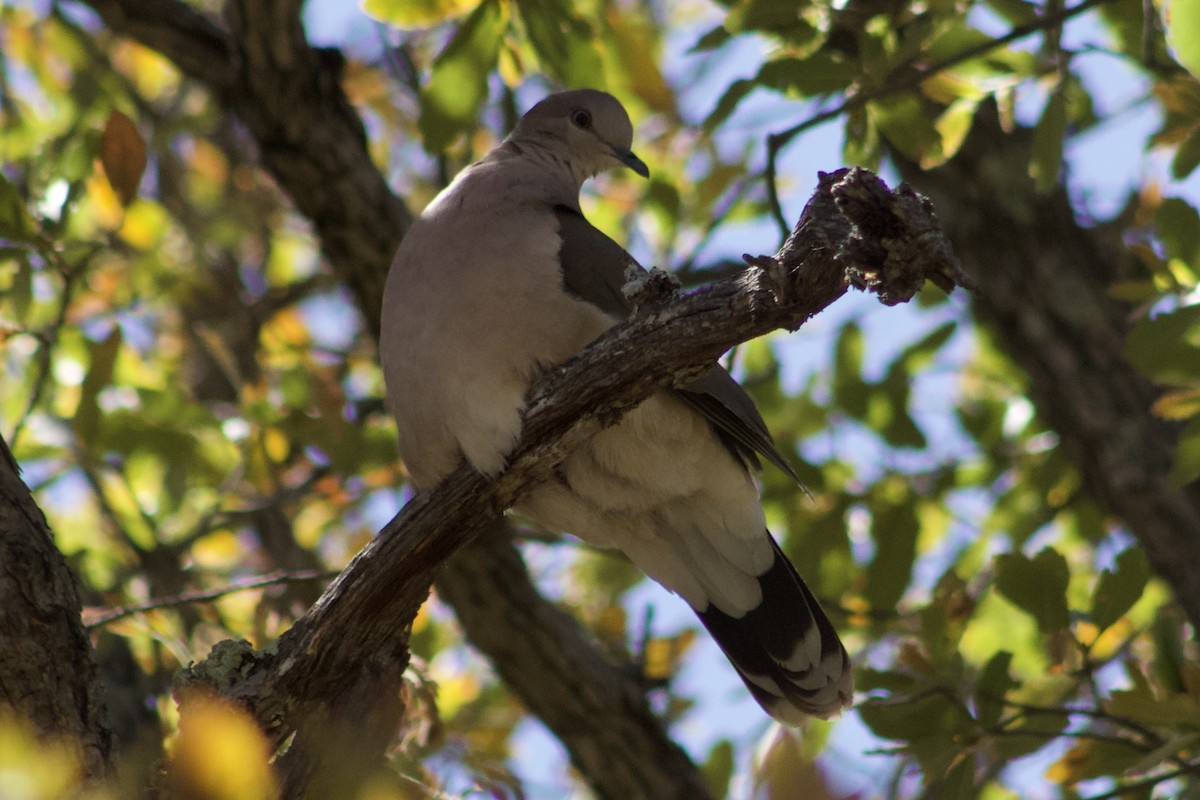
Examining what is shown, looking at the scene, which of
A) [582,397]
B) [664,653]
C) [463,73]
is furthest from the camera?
[664,653]

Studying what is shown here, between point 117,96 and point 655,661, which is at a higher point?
point 117,96

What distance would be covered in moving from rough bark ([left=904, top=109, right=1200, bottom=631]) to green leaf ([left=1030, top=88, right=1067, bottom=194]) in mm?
971

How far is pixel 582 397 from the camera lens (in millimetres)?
2645

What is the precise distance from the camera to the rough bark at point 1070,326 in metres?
4.47

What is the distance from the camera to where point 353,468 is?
439 centimetres

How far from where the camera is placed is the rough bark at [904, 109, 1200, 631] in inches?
176

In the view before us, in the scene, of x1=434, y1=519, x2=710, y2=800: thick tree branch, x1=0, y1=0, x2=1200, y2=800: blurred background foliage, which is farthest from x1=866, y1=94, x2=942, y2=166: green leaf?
x1=434, y1=519, x2=710, y2=800: thick tree branch

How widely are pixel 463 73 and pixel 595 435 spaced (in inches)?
47.6

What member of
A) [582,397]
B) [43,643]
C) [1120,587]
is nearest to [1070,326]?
[1120,587]

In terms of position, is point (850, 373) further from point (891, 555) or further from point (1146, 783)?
point (1146, 783)

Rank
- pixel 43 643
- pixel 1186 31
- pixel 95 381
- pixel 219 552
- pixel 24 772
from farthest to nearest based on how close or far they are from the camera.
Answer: pixel 219 552 < pixel 95 381 < pixel 1186 31 < pixel 43 643 < pixel 24 772

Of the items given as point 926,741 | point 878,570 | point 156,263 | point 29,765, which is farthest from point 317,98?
point 29,765

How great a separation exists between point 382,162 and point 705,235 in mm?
2400

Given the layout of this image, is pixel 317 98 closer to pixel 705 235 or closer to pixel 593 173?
pixel 593 173
